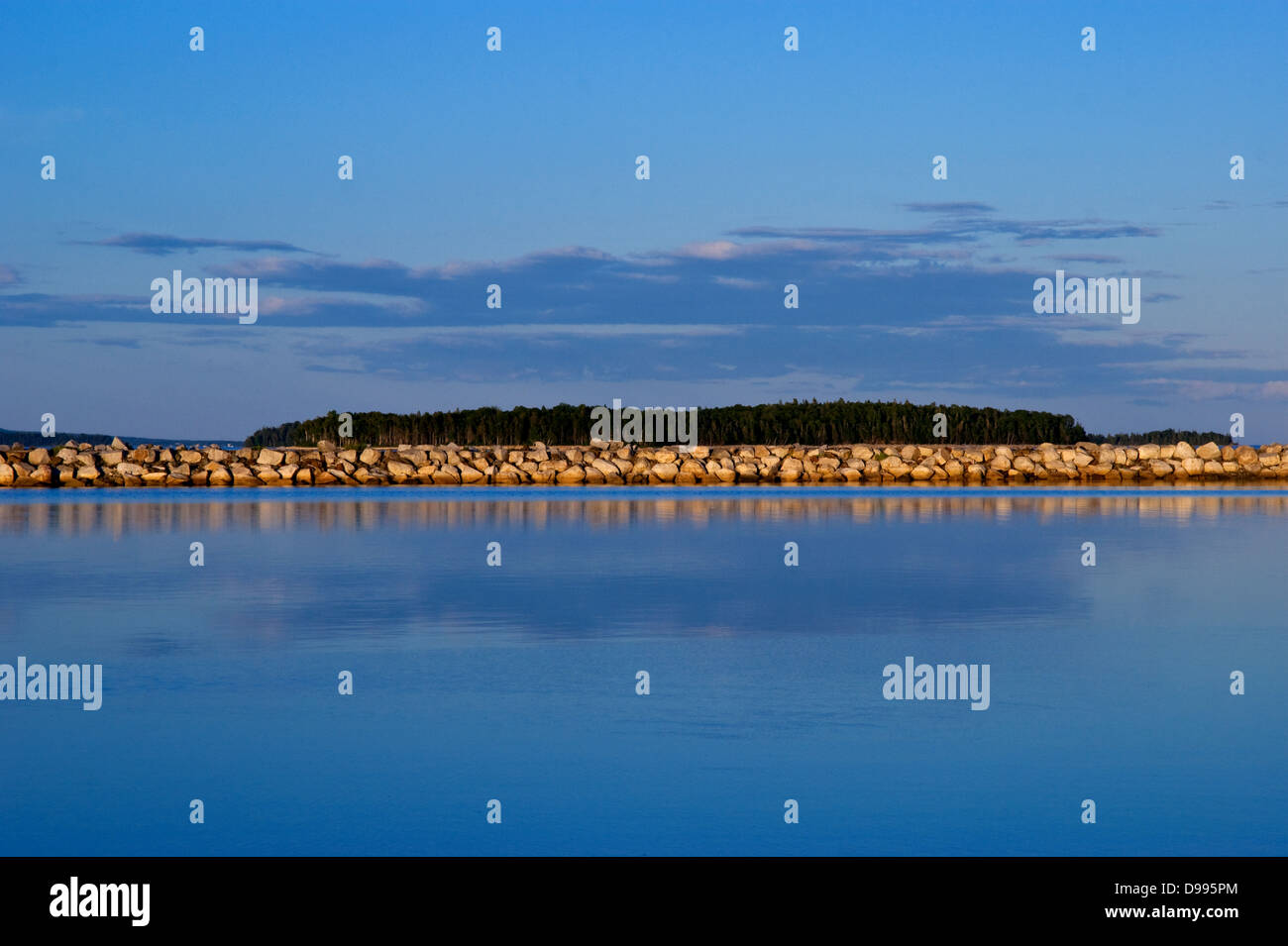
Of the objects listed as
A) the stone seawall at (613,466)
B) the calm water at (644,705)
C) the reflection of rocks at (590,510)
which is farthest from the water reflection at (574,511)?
the stone seawall at (613,466)

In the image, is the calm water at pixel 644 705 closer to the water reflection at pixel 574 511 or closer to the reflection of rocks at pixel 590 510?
the water reflection at pixel 574 511

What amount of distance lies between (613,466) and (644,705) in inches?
1216

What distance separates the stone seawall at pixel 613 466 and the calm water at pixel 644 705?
21.4 meters

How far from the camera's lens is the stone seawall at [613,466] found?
114ft

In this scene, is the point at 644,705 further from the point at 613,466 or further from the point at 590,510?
the point at 613,466

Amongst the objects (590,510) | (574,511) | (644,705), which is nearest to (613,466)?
(590,510)

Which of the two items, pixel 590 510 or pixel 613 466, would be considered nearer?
pixel 590 510

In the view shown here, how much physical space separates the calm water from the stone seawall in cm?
2145

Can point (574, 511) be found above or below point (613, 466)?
below

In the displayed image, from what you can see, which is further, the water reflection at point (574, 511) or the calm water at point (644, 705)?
the water reflection at point (574, 511)

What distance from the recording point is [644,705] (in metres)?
6.57
